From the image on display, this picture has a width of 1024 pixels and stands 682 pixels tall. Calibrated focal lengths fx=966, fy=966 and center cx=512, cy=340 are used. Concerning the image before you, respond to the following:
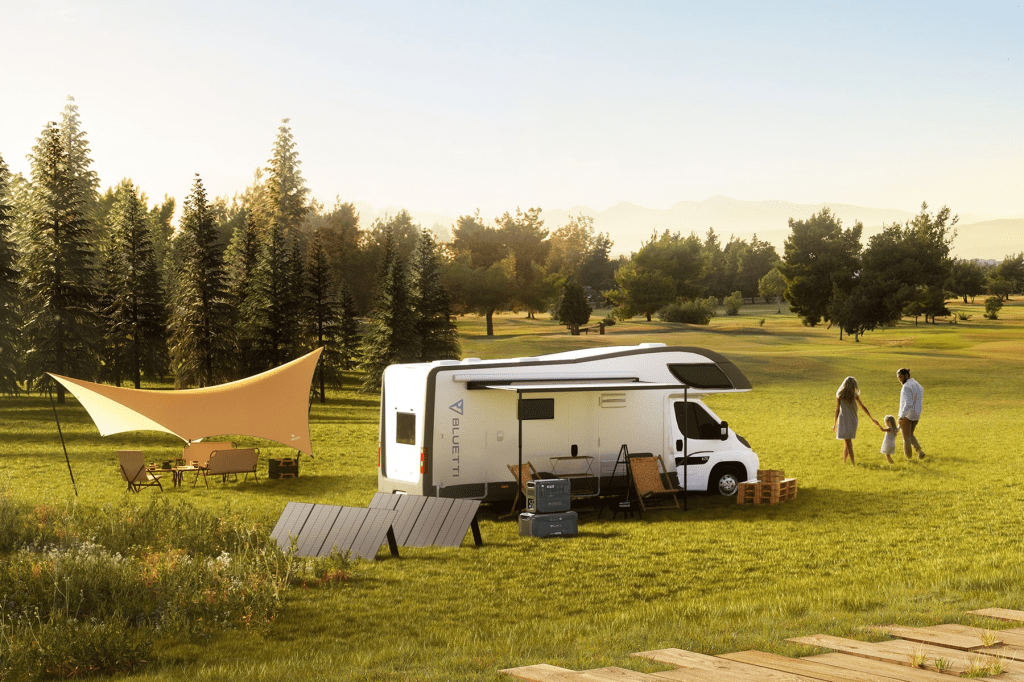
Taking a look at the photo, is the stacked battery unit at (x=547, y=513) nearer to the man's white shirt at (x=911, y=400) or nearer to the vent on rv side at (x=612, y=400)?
the vent on rv side at (x=612, y=400)

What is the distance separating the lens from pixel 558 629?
8219 mm

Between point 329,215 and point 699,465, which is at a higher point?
point 329,215

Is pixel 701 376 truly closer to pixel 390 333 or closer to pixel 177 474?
pixel 177 474

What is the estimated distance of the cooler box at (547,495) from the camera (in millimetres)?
13812

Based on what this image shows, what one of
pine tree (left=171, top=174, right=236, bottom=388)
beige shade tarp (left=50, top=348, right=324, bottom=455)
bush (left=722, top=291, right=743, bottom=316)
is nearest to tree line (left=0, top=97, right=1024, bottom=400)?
pine tree (left=171, top=174, right=236, bottom=388)

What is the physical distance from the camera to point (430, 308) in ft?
156

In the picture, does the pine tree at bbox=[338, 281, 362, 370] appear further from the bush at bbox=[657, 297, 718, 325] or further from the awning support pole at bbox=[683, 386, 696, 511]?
the awning support pole at bbox=[683, 386, 696, 511]

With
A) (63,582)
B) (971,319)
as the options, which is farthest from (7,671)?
(971,319)

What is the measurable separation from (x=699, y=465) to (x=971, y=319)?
6667 cm

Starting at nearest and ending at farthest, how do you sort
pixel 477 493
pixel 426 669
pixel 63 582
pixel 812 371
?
pixel 426 669 < pixel 63 582 < pixel 477 493 < pixel 812 371

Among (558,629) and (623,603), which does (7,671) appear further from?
(623,603)

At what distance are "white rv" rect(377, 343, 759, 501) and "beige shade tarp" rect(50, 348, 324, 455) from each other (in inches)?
92.2

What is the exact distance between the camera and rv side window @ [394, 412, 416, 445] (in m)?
15.0

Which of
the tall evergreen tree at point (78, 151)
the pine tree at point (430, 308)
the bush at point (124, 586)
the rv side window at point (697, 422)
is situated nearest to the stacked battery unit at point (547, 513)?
the bush at point (124, 586)
